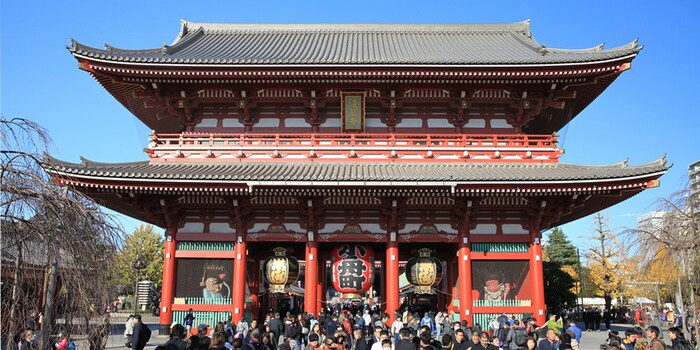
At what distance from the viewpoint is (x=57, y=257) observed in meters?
7.10

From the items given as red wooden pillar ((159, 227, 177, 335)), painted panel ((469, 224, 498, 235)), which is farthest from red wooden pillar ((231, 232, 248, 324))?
painted panel ((469, 224, 498, 235))

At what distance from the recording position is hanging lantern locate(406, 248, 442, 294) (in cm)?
1861

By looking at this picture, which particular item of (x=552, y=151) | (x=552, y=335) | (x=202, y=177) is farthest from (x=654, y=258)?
(x=202, y=177)

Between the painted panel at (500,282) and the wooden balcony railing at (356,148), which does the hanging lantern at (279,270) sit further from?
the painted panel at (500,282)

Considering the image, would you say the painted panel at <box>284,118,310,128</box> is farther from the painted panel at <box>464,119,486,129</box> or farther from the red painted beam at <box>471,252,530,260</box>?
the red painted beam at <box>471,252,530,260</box>

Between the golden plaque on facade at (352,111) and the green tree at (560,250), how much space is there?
40520 mm

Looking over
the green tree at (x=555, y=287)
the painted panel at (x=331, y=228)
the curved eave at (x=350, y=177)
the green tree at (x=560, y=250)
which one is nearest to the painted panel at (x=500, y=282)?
the curved eave at (x=350, y=177)

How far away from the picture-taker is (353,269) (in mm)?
18422

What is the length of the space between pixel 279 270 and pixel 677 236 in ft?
44.7

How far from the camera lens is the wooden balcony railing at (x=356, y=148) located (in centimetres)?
1914

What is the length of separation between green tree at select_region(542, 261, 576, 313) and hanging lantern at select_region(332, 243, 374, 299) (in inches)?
837

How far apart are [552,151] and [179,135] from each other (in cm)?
1410

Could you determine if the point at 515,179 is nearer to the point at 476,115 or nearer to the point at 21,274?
the point at 476,115

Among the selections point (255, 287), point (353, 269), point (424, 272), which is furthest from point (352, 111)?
point (255, 287)
